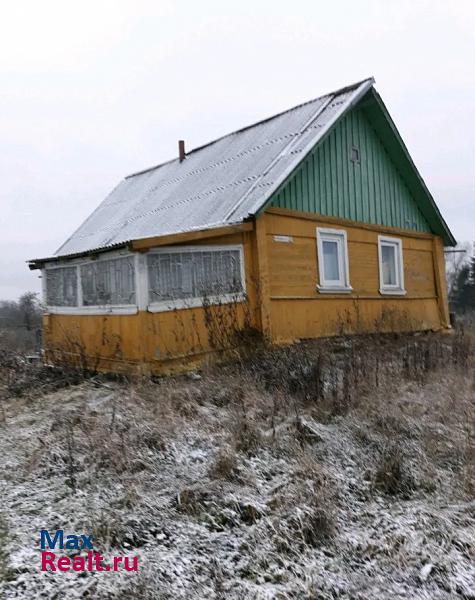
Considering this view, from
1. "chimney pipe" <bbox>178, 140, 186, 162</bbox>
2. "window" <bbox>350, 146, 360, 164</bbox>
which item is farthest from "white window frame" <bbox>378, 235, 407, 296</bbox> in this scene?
"chimney pipe" <bbox>178, 140, 186, 162</bbox>

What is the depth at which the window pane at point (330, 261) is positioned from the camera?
1061cm

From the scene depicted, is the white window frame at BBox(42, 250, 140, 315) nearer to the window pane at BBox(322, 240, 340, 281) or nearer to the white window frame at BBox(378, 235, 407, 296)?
the window pane at BBox(322, 240, 340, 281)

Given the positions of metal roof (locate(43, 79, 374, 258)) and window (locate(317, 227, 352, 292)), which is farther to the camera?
window (locate(317, 227, 352, 292))

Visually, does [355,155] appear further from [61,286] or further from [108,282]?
[61,286]

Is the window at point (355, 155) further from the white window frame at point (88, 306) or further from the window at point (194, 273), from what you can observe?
the white window frame at point (88, 306)

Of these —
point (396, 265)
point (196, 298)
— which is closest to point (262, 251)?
point (196, 298)

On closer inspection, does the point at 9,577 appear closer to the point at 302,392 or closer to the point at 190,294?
the point at 302,392

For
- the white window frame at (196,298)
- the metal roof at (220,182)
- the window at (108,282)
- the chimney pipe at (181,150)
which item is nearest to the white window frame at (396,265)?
the metal roof at (220,182)

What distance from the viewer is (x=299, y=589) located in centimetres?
278

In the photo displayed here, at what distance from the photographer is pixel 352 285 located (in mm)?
10992

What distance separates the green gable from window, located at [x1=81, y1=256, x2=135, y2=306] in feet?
9.48

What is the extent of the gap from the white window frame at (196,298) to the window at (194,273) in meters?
0.01

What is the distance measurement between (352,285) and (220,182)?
140 inches

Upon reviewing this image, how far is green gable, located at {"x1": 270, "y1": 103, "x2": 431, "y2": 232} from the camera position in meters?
10.1
